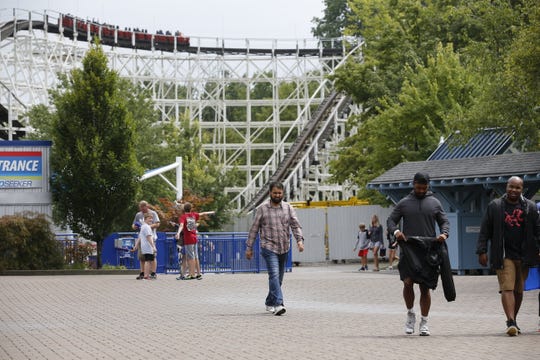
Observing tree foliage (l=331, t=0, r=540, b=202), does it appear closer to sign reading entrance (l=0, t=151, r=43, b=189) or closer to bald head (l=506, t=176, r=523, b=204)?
bald head (l=506, t=176, r=523, b=204)

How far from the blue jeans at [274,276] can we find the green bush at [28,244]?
625 inches

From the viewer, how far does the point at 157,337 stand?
1391cm

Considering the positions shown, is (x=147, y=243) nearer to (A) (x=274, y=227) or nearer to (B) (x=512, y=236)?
(A) (x=274, y=227)

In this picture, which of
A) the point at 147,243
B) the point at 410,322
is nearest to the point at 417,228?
the point at 410,322

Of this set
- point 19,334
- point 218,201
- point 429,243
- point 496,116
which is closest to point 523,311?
point 429,243

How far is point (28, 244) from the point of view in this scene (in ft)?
109

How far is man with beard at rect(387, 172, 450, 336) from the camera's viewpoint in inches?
550

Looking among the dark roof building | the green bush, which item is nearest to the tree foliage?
the dark roof building

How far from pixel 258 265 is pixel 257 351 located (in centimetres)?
2354

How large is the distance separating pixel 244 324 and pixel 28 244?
1870 cm

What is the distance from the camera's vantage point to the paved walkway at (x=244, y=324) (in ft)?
40.2

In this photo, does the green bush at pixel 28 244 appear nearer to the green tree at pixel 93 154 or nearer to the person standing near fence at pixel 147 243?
the green tree at pixel 93 154

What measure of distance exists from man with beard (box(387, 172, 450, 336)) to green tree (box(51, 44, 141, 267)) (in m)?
21.9

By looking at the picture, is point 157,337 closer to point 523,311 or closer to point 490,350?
point 490,350
